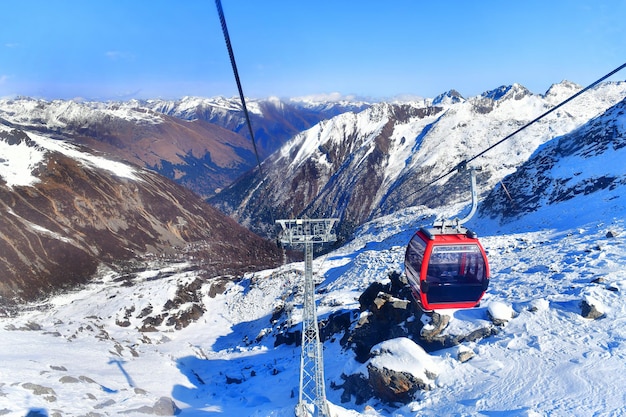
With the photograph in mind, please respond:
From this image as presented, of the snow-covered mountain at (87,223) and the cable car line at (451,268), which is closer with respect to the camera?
the cable car line at (451,268)

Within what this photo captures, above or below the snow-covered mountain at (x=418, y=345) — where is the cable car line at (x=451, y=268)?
above

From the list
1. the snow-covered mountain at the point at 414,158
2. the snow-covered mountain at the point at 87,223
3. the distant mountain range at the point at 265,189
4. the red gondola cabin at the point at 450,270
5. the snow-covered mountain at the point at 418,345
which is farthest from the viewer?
the snow-covered mountain at the point at 414,158

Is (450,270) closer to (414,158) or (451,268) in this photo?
(451,268)

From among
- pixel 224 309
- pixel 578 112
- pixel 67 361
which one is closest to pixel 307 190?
pixel 578 112

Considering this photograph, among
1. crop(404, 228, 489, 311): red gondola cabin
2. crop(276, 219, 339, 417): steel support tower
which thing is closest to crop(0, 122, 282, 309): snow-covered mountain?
crop(276, 219, 339, 417): steel support tower

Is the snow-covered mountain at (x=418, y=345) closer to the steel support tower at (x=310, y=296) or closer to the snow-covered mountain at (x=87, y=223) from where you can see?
the steel support tower at (x=310, y=296)

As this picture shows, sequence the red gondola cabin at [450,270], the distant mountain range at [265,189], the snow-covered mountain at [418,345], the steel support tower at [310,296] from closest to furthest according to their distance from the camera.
A: the red gondola cabin at [450,270]
the snow-covered mountain at [418,345]
the steel support tower at [310,296]
the distant mountain range at [265,189]

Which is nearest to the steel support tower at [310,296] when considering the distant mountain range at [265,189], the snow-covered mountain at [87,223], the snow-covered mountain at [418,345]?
the snow-covered mountain at [418,345]
